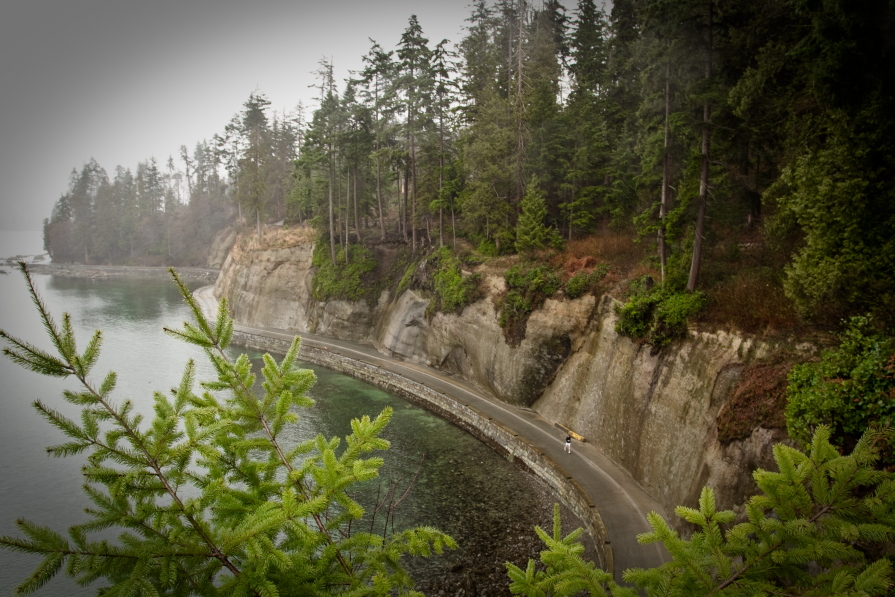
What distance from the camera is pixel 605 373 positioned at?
20766 millimetres

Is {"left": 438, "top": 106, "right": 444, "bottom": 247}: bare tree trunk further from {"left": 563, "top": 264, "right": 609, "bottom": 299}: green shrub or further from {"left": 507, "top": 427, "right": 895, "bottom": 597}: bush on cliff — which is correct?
{"left": 507, "top": 427, "right": 895, "bottom": 597}: bush on cliff

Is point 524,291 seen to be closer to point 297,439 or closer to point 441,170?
point 441,170

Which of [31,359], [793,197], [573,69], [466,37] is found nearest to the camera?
[31,359]

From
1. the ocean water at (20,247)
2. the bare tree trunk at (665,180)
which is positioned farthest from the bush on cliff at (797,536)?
the ocean water at (20,247)

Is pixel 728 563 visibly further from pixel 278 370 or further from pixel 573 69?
pixel 573 69

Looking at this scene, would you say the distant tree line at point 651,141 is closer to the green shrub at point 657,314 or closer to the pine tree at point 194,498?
the green shrub at point 657,314

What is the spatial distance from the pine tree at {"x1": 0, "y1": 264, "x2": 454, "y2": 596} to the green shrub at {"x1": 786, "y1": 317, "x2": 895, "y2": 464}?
9857mm

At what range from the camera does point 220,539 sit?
4133mm

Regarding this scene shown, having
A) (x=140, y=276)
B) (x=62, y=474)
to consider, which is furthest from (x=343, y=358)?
(x=140, y=276)

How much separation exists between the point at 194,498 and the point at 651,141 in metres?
20.4

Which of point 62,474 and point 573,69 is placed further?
point 573,69

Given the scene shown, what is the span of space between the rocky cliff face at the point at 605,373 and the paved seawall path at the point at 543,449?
79 cm

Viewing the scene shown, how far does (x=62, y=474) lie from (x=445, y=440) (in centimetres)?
1723

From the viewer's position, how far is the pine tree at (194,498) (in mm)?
3363
